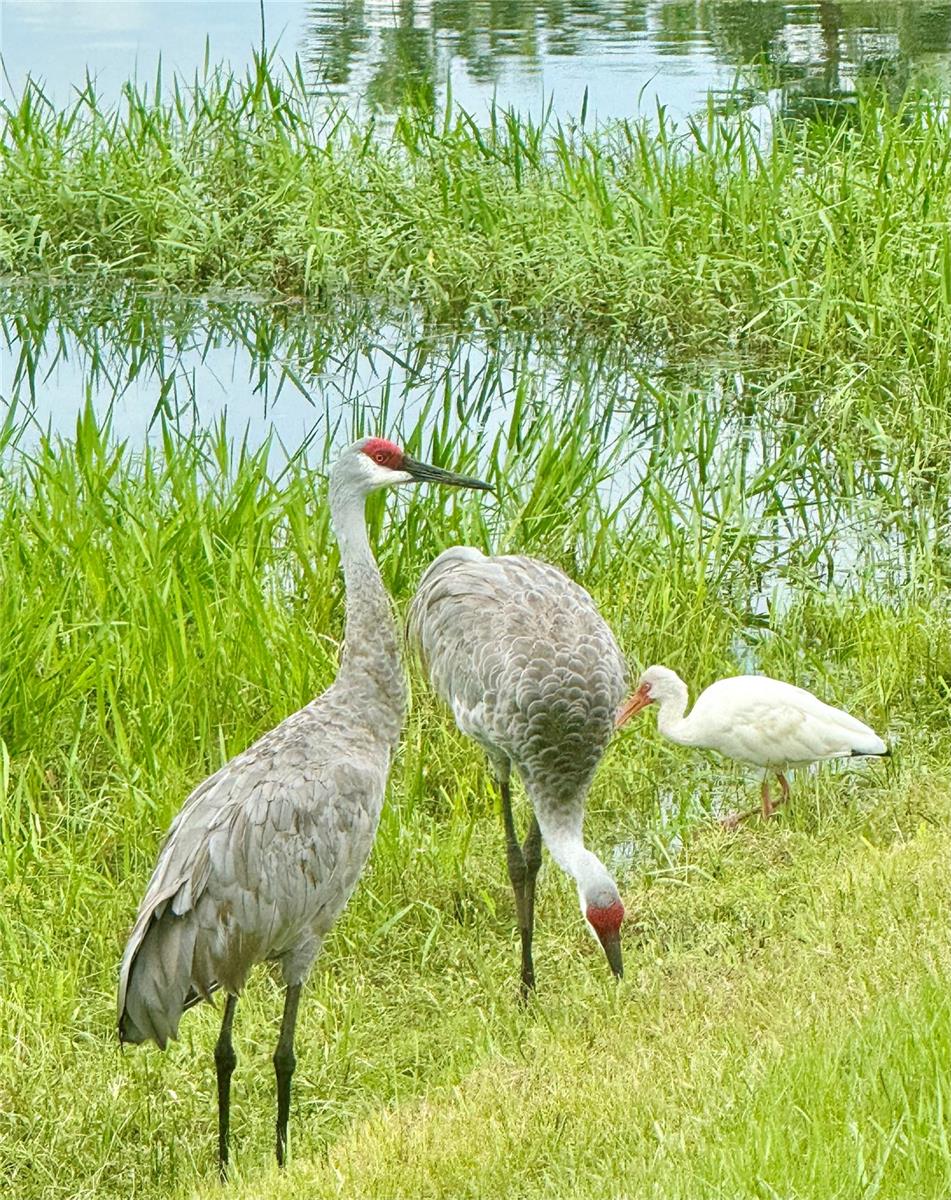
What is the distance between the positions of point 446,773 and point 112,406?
3.90m

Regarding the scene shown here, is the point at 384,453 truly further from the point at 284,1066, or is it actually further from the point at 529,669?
the point at 284,1066

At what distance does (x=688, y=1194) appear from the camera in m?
2.81

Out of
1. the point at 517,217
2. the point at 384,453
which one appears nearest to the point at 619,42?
the point at 517,217

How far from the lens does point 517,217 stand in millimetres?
9766

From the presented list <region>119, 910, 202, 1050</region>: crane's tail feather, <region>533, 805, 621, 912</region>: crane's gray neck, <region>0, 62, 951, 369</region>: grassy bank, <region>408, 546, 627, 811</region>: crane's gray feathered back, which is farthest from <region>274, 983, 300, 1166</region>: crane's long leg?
<region>0, 62, 951, 369</region>: grassy bank

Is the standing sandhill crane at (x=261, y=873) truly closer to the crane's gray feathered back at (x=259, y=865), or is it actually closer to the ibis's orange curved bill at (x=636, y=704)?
the crane's gray feathered back at (x=259, y=865)

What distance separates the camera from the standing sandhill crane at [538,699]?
4.64 metres

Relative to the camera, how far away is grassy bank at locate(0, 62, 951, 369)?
28.9 ft

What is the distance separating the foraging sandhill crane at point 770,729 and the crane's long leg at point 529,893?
0.53m

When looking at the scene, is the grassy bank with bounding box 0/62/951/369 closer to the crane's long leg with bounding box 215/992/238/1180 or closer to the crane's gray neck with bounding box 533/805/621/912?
the crane's gray neck with bounding box 533/805/621/912

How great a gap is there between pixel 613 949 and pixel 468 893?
34.9 inches

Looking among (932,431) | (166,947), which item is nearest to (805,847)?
(166,947)

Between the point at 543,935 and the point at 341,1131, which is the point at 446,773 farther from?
the point at 341,1131

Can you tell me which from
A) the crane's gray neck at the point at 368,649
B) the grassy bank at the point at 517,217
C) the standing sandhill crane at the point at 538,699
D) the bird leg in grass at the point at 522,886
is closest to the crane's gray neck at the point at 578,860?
the standing sandhill crane at the point at 538,699
